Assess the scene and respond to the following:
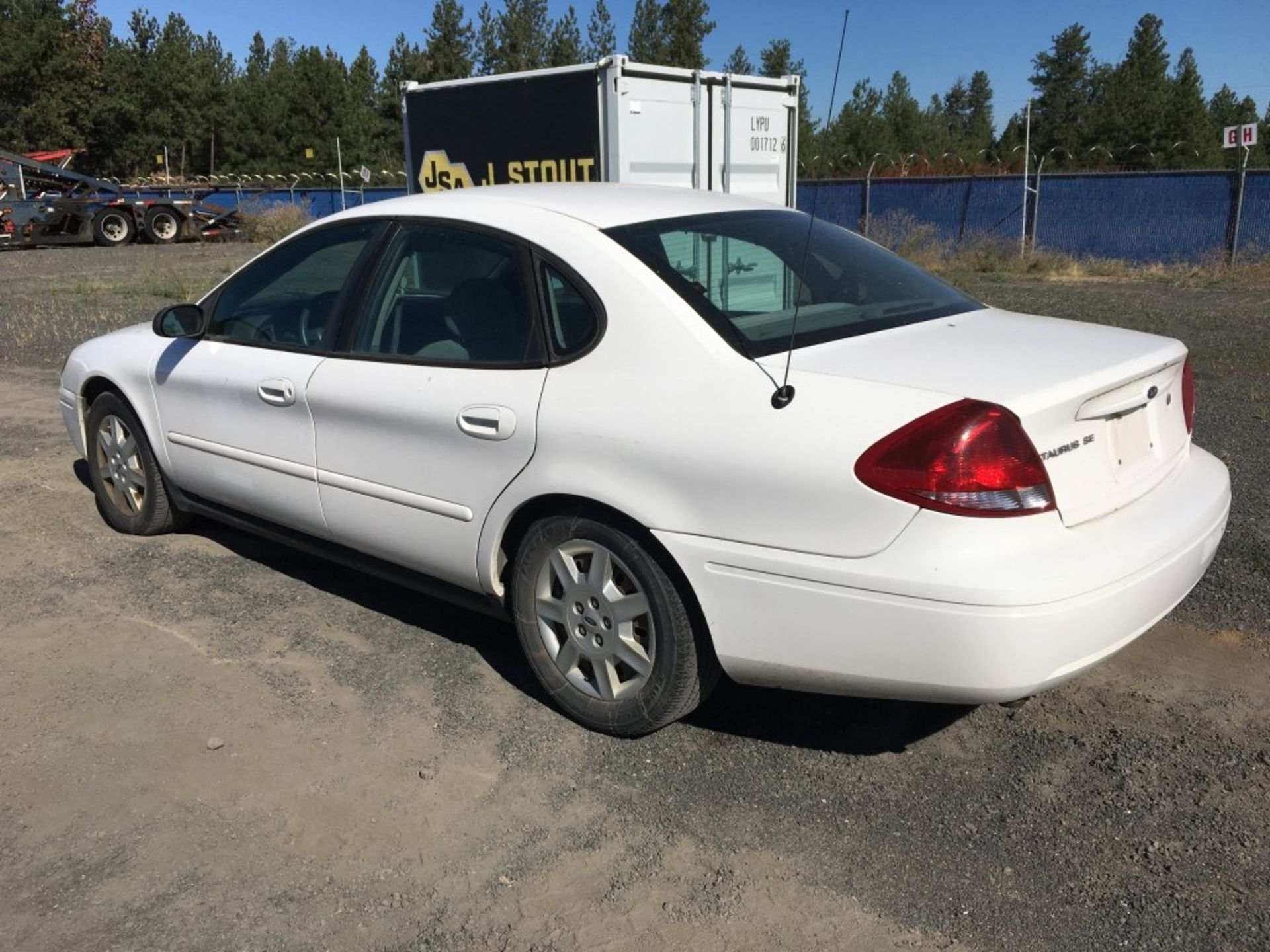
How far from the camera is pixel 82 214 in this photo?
2845cm

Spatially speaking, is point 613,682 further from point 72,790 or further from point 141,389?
point 141,389

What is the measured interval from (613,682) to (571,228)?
1.42 metres

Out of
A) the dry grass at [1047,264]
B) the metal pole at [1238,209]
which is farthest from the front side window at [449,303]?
the metal pole at [1238,209]

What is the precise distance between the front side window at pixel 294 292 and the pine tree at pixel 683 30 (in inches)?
1793

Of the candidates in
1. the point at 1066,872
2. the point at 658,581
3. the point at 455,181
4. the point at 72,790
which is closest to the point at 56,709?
the point at 72,790

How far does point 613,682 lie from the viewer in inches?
133

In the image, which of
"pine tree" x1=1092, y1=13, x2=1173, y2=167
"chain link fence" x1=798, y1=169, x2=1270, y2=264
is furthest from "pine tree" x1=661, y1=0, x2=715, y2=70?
"chain link fence" x1=798, y1=169, x2=1270, y2=264

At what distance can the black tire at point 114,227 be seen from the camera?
28.7 meters

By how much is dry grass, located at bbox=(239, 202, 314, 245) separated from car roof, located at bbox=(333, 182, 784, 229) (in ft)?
93.4

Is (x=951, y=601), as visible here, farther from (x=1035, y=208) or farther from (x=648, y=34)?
(x=648, y=34)

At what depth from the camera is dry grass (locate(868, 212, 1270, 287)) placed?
18375 millimetres

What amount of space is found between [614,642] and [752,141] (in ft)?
24.0

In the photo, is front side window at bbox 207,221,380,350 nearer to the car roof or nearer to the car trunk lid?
the car roof

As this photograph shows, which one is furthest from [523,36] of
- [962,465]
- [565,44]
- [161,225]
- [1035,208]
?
[962,465]
